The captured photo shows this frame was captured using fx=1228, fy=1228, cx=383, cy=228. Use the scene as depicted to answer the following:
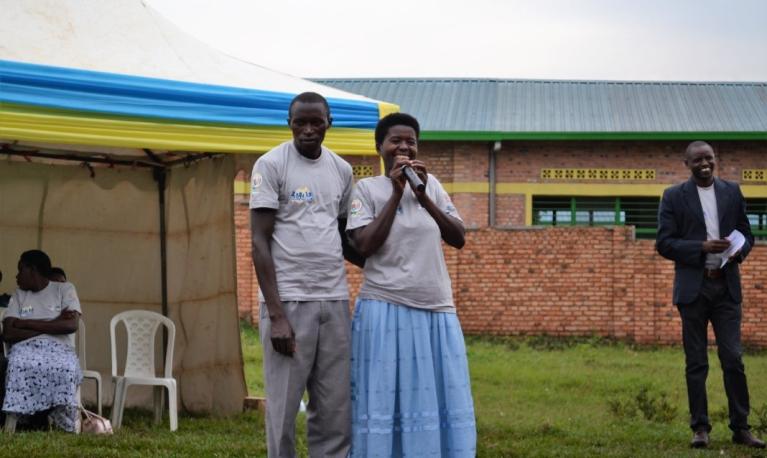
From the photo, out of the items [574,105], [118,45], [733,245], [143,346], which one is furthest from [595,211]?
[118,45]

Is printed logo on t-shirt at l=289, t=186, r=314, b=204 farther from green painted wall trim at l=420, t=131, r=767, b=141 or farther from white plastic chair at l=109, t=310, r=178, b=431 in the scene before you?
green painted wall trim at l=420, t=131, r=767, b=141

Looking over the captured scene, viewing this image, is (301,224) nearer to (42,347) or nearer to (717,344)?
(717,344)

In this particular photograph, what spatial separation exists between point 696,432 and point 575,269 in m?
11.0

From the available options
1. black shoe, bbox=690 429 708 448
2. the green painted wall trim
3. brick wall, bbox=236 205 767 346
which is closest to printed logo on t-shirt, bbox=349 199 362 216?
black shoe, bbox=690 429 708 448

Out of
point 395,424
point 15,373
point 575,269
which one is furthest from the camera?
point 575,269

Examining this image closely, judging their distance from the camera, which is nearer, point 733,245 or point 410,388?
point 410,388

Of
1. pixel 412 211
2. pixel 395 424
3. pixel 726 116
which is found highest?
pixel 726 116

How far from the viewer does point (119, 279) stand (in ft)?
35.1

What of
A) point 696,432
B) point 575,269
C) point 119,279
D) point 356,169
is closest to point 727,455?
point 696,432

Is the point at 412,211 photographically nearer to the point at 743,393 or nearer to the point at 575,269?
the point at 743,393

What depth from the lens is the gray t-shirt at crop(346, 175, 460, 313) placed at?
5457 millimetres

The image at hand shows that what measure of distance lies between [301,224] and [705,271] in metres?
3.54

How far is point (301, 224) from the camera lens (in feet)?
18.1

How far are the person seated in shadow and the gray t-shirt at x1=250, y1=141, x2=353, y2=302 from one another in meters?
3.78
